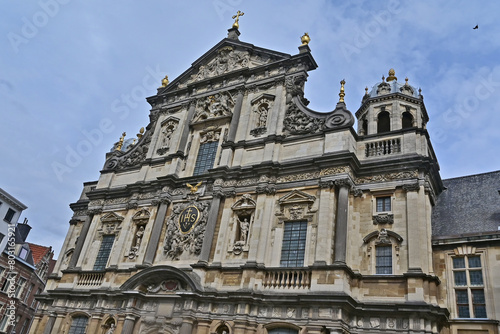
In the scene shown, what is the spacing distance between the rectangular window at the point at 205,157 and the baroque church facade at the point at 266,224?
0.27 ft

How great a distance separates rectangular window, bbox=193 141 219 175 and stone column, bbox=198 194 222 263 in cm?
262

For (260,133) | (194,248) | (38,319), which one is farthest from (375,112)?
(38,319)

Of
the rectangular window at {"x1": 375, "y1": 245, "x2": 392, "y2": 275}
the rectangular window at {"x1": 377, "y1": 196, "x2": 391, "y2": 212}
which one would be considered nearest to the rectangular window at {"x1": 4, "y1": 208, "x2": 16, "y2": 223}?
the rectangular window at {"x1": 377, "y1": 196, "x2": 391, "y2": 212}

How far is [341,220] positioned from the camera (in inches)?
627

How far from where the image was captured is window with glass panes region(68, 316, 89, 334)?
2015cm

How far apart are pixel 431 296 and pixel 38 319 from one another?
19.9m

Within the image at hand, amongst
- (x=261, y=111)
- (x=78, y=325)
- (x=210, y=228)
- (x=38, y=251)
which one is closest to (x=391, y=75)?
(x=261, y=111)

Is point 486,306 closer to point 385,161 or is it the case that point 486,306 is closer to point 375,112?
point 385,161

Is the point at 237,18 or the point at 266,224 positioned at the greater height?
the point at 237,18

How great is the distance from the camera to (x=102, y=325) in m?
19.2

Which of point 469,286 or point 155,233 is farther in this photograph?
point 155,233

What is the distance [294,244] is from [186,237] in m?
5.51

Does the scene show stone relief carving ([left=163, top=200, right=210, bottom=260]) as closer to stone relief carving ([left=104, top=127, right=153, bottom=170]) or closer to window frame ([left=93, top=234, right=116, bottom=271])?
window frame ([left=93, top=234, right=116, bottom=271])

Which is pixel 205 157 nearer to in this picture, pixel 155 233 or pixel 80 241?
pixel 155 233
